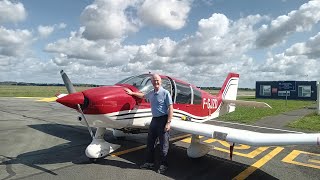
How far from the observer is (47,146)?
8562 millimetres

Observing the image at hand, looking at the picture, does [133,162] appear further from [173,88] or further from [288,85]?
[288,85]

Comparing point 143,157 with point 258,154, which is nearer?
point 143,157

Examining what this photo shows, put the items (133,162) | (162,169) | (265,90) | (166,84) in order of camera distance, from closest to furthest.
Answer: (162,169) → (133,162) → (166,84) → (265,90)

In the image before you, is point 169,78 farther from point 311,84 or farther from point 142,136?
point 311,84

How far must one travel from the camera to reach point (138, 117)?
24.2ft

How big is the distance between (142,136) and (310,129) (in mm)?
8357

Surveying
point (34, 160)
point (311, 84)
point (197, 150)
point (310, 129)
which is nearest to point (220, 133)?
point (197, 150)

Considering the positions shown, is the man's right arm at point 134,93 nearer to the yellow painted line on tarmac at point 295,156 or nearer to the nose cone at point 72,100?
the nose cone at point 72,100

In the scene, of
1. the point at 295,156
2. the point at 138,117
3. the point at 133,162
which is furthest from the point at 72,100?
the point at 295,156

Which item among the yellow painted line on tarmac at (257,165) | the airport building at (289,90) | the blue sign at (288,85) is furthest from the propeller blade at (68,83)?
the blue sign at (288,85)

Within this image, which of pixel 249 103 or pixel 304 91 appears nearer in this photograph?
pixel 249 103

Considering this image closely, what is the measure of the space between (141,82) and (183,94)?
63.8 inches

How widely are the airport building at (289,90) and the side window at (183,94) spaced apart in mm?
44038

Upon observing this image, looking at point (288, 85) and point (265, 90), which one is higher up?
point (288, 85)
